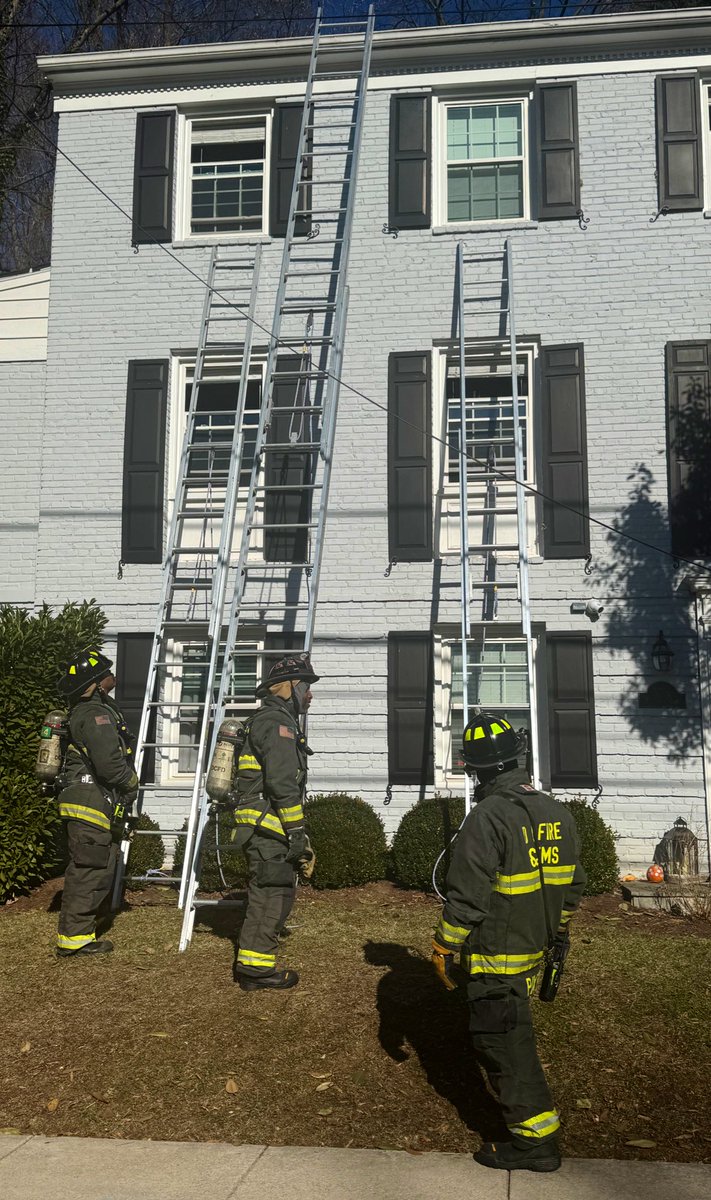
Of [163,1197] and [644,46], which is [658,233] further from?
[163,1197]

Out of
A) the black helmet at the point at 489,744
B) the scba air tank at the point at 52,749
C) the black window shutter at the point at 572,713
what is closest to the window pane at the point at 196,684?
the black window shutter at the point at 572,713

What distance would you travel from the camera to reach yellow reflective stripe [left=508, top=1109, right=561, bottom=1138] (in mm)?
4461

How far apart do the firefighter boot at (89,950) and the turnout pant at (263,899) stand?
1237 millimetres

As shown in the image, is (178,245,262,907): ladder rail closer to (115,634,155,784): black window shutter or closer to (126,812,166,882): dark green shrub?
(126,812,166,882): dark green shrub

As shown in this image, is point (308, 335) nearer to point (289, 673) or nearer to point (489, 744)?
point (289, 673)

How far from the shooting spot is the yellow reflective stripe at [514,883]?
15.4 feet

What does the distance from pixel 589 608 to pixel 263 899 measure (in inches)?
210

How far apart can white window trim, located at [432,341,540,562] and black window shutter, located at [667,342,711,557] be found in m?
1.37

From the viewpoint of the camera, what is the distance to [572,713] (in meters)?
10.8

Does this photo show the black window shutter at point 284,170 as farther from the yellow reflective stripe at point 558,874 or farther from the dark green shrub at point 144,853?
the yellow reflective stripe at point 558,874

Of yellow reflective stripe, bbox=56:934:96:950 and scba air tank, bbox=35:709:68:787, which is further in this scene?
scba air tank, bbox=35:709:68:787

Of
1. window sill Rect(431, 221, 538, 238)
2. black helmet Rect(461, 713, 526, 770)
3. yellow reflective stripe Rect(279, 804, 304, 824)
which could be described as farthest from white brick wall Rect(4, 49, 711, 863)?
black helmet Rect(461, 713, 526, 770)

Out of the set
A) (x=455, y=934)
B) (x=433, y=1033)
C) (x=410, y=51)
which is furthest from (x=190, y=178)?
(x=455, y=934)

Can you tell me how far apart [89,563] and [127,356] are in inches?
93.7
